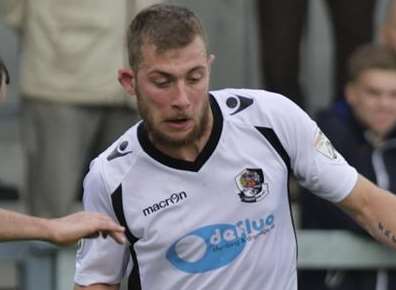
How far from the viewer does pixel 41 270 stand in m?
7.12

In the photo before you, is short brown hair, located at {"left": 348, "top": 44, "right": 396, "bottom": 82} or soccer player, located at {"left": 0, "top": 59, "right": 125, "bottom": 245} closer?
soccer player, located at {"left": 0, "top": 59, "right": 125, "bottom": 245}

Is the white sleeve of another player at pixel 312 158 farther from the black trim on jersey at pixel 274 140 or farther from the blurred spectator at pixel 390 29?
the blurred spectator at pixel 390 29

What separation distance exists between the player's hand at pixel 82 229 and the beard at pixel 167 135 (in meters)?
0.40

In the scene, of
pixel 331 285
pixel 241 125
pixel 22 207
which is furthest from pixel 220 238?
pixel 22 207

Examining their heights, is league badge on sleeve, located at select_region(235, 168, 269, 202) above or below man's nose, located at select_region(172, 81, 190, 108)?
below

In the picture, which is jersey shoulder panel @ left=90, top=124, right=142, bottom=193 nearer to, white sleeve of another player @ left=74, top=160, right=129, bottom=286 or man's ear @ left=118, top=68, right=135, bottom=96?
white sleeve of another player @ left=74, top=160, right=129, bottom=286

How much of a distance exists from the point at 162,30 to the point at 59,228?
0.69 meters

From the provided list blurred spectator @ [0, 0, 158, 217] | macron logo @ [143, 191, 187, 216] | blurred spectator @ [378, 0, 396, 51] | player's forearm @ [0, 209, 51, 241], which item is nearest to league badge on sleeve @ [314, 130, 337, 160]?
macron logo @ [143, 191, 187, 216]

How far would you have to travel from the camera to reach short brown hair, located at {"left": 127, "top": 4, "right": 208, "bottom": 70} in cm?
502

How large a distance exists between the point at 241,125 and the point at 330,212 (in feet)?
6.34

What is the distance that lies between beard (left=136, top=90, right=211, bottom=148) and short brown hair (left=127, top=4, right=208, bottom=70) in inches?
5.3

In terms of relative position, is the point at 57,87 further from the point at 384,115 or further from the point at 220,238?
the point at 220,238

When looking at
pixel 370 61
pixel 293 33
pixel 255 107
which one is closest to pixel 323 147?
pixel 255 107

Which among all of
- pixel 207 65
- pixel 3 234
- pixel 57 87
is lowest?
pixel 57 87
